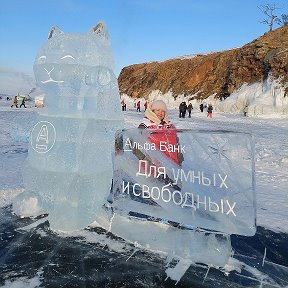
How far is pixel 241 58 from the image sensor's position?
3556cm

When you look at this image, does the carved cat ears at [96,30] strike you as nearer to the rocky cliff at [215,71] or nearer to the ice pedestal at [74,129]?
the ice pedestal at [74,129]

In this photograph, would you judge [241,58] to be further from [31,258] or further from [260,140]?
[31,258]

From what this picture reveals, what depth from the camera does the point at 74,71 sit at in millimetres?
3812

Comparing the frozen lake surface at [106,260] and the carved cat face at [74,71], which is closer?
the frozen lake surface at [106,260]

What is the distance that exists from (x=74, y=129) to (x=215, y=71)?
40.8 m

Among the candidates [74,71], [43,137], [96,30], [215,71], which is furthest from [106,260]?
[215,71]

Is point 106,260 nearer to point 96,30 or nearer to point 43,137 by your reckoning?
point 43,137

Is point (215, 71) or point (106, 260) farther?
point (215, 71)

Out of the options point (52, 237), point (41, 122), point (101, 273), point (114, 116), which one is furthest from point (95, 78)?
point (101, 273)

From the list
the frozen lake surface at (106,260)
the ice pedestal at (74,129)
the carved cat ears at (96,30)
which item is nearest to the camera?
the frozen lake surface at (106,260)

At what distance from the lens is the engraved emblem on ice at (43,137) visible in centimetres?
384

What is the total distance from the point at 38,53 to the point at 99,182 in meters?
1.72

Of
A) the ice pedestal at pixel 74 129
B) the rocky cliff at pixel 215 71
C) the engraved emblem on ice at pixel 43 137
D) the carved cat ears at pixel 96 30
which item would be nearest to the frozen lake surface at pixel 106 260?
the ice pedestal at pixel 74 129

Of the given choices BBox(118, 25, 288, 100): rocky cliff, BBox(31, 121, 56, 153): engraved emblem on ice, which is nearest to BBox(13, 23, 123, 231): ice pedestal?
BBox(31, 121, 56, 153): engraved emblem on ice
